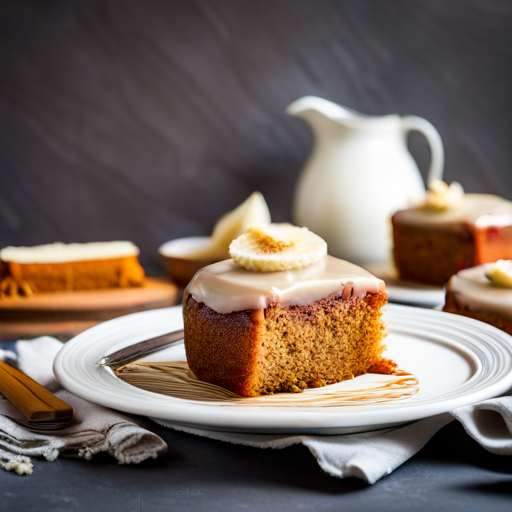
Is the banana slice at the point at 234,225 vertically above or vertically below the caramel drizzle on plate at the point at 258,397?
above

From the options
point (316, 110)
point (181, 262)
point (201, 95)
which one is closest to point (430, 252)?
point (316, 110)

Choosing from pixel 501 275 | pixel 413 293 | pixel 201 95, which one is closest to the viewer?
pixel 501 275

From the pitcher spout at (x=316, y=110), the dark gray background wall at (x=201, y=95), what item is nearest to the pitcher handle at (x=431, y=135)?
the pitcher spout at (x=316, y=110)

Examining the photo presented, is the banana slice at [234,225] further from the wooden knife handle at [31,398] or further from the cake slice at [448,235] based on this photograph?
the wooden knife handle at [31,398]

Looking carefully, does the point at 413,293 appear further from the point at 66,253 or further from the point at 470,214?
the point at 66,253

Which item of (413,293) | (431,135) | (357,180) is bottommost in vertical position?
(413,293)

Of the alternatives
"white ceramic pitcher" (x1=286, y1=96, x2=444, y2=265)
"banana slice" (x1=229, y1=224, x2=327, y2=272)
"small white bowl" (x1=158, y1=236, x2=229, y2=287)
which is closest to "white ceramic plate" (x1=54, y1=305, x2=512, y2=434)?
"banana slice" (x1=229, y1=224, x2=327, y2=272)

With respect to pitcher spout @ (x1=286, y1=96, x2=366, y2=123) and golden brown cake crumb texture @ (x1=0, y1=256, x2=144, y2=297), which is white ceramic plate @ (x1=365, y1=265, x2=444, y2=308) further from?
golden brown cake crumb texture @ (x1=0, y1=256, x2=144, y2=297)
